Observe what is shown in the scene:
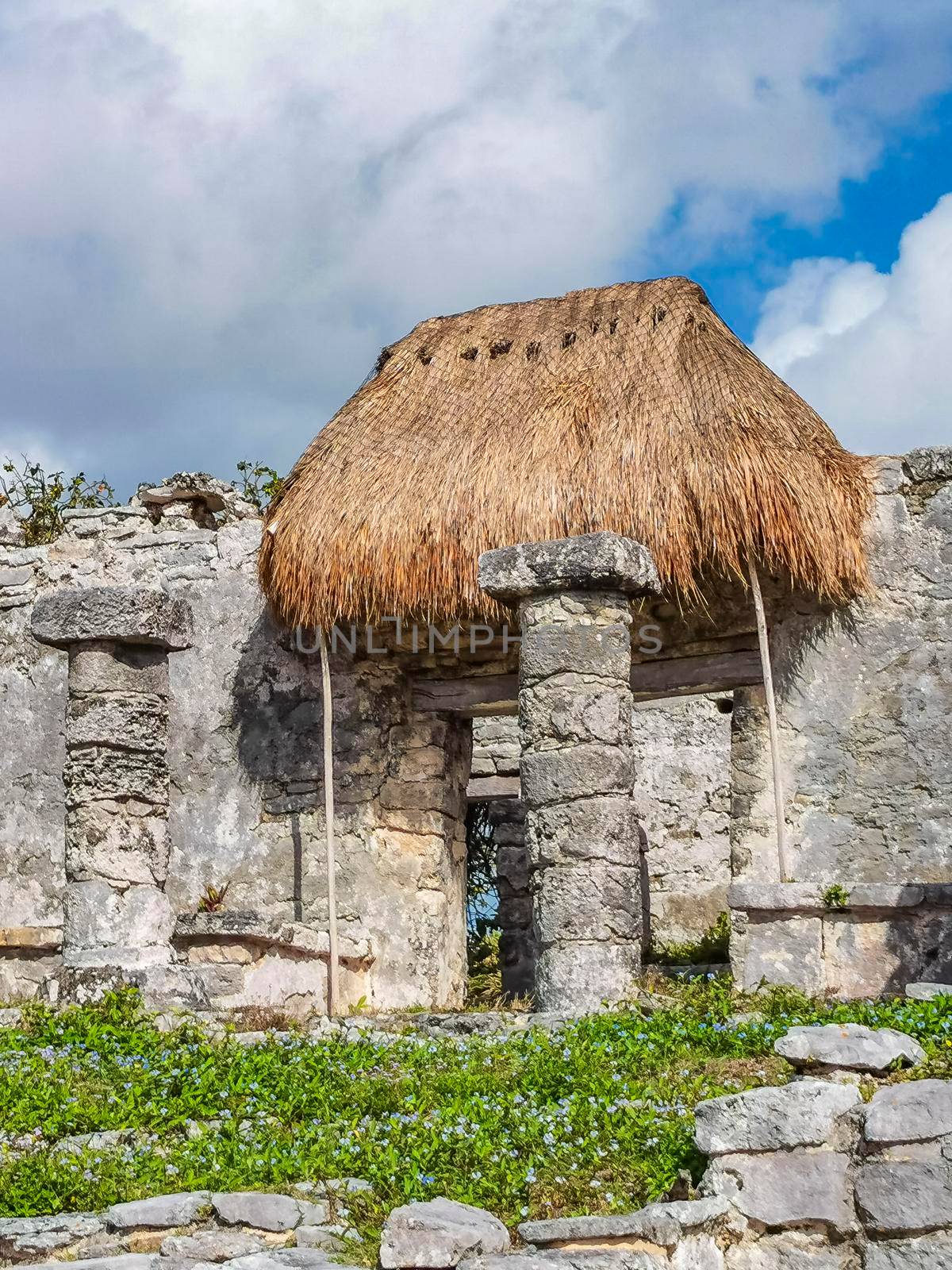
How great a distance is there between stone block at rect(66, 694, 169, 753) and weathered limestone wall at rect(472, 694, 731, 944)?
4615 millimetres

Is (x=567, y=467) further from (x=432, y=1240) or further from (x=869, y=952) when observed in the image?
(x=432, y=1240)

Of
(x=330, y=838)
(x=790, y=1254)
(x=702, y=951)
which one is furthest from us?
(x=702, y=951)

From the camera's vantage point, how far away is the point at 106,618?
907cm

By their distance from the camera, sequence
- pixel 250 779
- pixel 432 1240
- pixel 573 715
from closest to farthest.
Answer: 1. pixel 432 1240
2. pixel 573 715
3. pixel 250 779

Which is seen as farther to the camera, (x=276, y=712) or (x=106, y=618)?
(x=276, y=712)

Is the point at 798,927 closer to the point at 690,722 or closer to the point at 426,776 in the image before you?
the point at 426,776

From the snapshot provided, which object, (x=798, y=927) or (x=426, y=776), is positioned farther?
(x=426, y=776)

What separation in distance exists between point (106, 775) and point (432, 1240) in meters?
5.09

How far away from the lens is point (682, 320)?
9703 mm

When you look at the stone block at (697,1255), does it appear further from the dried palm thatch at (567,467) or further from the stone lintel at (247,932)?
the dried palm thatch at (567,467)

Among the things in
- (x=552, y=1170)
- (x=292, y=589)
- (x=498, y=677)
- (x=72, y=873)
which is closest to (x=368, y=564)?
(x=292, y=589)

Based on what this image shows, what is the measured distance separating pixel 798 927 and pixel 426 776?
8.91 ft

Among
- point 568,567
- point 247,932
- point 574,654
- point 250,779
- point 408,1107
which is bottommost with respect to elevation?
point 408,1107

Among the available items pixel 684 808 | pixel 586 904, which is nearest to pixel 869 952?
pixel 586 904
